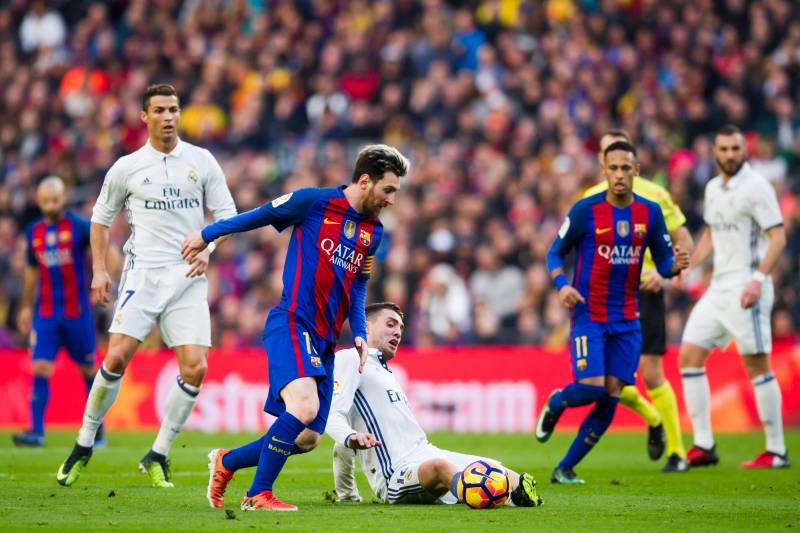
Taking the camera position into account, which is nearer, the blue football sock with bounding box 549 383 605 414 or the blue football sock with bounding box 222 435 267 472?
the blue football sock with bounding box 222 435 267 472

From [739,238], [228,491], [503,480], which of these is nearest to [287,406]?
[503,480]

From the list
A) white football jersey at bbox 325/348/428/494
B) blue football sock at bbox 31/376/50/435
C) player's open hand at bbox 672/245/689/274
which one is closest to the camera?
white football jersey at bbox 325/348/428/494

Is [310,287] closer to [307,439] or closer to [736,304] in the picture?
[307,439]

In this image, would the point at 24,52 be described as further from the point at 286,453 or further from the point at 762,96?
the point at 286,453

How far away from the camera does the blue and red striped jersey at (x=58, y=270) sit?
14.7 meters

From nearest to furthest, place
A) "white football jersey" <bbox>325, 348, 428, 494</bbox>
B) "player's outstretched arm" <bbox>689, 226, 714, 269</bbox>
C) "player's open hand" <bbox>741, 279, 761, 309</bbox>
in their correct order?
1. "white football jersey" <bbox>325, 348, 428, 494</bbox>
2. "player's open hand" <bbox>741, 279, 761, 309</bbox>
3. "player's outstretched arm" <bbox>689, 226, 714, 269</bbox>

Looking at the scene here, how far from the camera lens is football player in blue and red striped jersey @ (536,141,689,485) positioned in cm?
1041

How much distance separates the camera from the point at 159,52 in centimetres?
2556

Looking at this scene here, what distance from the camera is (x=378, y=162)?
813 centimetres

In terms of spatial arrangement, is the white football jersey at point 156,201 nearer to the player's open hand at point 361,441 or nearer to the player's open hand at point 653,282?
the player's open hand at point 361,441

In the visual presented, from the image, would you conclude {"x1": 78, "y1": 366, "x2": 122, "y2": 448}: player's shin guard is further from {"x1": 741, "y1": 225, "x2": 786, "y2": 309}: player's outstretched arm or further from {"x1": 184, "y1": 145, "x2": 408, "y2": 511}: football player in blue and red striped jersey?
{"x1": 741, "y1": 225, "x2": 786, "y2": 309}: player's outstretched arm

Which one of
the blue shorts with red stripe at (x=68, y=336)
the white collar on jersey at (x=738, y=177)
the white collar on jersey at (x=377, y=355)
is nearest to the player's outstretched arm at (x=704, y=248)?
the white collar on jersey at (x=738, y=177)

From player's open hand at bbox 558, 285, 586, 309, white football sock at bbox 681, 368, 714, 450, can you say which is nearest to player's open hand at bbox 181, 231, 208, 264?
player's open hand at bbox 558, 285, 586, 309

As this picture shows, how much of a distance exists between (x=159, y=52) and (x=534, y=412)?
11522 millimetres
